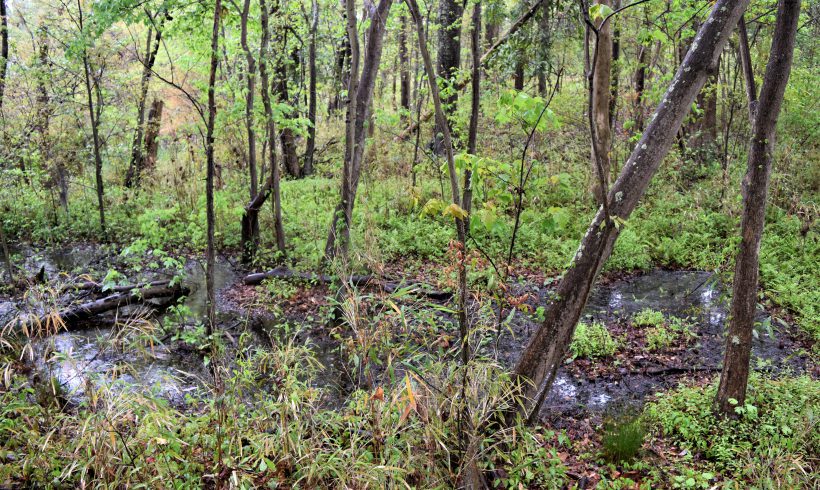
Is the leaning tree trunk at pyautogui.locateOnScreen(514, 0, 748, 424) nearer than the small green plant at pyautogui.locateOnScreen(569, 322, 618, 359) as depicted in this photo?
Yes

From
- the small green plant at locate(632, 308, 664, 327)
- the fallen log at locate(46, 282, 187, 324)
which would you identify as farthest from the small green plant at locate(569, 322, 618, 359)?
the fallen log at locate(46, 282, 187, 324)

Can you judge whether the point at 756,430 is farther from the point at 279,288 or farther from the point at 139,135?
the point at 139,135

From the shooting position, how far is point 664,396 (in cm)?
511

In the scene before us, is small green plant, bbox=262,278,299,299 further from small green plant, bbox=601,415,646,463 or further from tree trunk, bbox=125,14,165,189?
tree trunk, bbox=125,14,165,189

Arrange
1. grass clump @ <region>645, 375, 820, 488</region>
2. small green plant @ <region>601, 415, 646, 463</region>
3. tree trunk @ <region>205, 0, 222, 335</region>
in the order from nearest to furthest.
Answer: grass clump @ <region>645, 375, 820, 488</region>, small green plant @ <region>601, 415, 646, 463</region>, tree trunk @ <region>205, 0, 222, 335</region>

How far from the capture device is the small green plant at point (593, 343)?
6176 mm

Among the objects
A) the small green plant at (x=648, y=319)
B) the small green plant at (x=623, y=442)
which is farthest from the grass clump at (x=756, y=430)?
the small green plant at (x=648, y=319)

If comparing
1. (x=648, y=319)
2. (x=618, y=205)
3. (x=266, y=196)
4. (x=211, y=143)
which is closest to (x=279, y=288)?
(x=266, y=196)

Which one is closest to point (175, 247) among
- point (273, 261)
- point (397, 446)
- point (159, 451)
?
point (273, 261)

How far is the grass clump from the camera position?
3537 mm

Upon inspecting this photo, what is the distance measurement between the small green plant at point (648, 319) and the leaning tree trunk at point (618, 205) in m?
3.60

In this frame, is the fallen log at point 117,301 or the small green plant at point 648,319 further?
the fallen log at point 117,301

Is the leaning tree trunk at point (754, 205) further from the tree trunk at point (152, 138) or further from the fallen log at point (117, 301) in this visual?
the tree trunk at point (152, 138)

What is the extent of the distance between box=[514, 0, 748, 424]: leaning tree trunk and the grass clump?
4.85 ft
